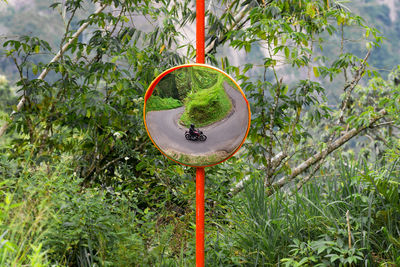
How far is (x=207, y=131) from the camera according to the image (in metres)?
2.65

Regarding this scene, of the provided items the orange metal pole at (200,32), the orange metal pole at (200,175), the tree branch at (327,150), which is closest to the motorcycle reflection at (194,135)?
the orange metal pole at (200,175)

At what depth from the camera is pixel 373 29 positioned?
13.9 feet

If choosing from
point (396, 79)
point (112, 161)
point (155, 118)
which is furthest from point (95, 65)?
point (396, 79)

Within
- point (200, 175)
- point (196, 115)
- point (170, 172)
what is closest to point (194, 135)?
point (196, 115)

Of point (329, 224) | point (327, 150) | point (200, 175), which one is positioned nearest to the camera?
point (200, 175)

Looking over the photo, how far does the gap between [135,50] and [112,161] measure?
3.96 feet

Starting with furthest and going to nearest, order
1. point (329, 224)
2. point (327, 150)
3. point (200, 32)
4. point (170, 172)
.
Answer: point (327, 150)
point (170, 172)
point (329, 224)
point (200, 32)

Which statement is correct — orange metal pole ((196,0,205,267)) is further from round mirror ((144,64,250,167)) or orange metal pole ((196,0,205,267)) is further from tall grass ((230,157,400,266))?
tall grass ((230,157,400,266))

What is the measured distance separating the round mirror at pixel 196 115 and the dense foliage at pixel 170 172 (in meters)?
0.10

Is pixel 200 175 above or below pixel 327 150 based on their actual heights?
below

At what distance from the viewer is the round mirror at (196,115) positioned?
101 inches

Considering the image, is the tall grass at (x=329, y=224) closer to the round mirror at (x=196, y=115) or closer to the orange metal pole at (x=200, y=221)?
the orange metal pole at (x=200, y=221)

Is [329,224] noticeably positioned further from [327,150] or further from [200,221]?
[327,150]

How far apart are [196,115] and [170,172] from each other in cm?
161
